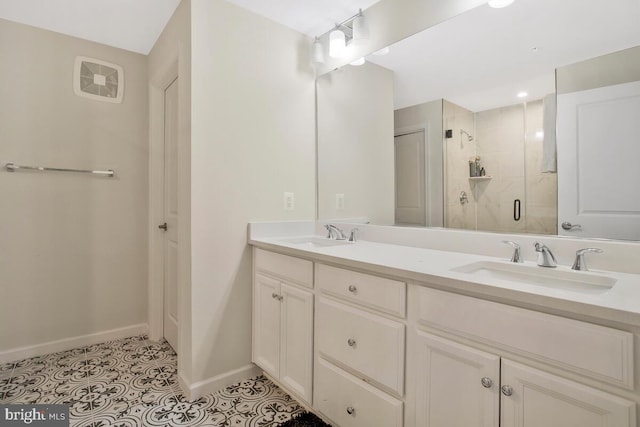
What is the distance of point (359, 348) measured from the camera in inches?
50.3

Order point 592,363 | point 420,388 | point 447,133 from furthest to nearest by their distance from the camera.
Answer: point 447,133 < point 420,388 < point 592,363

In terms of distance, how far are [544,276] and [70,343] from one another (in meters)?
2.98

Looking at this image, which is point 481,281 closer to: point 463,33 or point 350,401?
point 350,401

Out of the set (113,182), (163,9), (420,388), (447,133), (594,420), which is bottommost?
(420,388)

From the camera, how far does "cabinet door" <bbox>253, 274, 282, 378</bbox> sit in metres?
1.73

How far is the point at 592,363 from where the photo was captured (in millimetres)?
745

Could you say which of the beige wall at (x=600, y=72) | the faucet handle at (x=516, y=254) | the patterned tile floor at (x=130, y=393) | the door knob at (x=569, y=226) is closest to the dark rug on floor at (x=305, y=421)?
the patterned tile floor at (x=130, y=393)

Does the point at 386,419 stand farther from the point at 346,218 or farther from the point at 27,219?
the point at 27,219

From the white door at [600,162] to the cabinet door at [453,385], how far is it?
0.69 m

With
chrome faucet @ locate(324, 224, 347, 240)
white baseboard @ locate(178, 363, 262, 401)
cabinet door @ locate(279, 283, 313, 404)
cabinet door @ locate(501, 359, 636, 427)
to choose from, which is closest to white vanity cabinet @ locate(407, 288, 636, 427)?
cabinet door @ locate(501, 359, 636, 427)

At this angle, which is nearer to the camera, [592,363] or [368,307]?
[592,363]

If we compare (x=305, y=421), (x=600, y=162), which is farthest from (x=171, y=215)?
(x=600, y=162)

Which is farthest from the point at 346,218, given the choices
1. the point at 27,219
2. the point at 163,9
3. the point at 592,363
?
the point at 27,219

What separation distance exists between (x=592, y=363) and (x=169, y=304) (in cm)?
251
